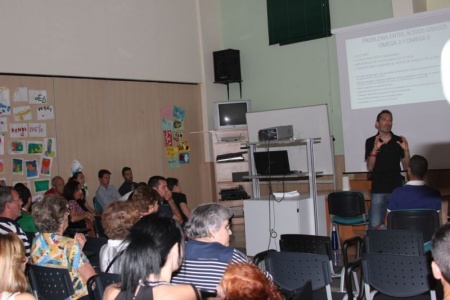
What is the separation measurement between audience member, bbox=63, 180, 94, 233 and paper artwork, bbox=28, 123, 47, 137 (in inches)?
44.1

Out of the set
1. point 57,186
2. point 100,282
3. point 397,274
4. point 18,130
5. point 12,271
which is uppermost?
point 18,130

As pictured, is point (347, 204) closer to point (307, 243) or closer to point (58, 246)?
point (307, 243)

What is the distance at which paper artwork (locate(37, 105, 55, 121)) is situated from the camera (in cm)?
788

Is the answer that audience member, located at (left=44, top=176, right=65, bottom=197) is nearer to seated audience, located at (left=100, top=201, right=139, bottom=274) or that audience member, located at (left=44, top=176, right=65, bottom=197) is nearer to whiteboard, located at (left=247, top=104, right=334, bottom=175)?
whiteboard, located at (left=247, top=104, right=334, bottom=175)

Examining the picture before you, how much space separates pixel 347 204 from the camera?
6.52 metres

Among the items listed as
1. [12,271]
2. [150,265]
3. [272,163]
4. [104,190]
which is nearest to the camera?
[150,265]

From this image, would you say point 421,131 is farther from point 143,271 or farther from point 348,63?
point 143,271

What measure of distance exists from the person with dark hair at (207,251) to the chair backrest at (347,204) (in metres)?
3.55

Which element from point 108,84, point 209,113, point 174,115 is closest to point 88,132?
point 108,84

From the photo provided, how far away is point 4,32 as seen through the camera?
735 cm

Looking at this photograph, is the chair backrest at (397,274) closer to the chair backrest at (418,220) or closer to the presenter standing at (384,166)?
the chair backrest at (418,220)

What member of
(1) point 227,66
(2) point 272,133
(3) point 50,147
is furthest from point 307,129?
(3) point 50,147

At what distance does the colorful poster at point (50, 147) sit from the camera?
7930mm

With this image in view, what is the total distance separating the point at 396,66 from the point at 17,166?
540cm
